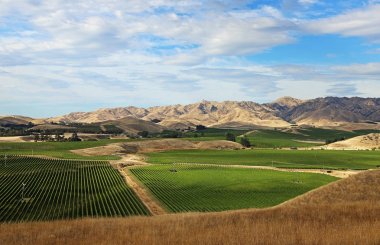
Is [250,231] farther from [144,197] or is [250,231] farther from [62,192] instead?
[62,192]

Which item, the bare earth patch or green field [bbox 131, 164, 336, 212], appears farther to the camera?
green field [bbox 131, 164, 336, 212]

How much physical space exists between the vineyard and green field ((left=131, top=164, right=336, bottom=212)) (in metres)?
7.37

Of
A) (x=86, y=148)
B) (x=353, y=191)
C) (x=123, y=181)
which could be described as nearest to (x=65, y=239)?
(x=353, y=191)

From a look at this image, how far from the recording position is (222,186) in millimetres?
97688

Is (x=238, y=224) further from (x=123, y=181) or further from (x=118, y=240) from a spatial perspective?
(x=123, y=181)

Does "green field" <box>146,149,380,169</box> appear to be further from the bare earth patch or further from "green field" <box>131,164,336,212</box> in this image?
the bare earth patch

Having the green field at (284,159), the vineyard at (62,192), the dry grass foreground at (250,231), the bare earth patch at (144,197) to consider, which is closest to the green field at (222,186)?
the bare earth patch at (144,197)

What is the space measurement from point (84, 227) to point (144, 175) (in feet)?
324

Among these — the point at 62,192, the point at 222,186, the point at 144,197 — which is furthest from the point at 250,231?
the point at 222,186

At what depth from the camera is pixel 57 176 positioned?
112 metres

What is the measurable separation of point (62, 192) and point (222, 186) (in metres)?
36.0

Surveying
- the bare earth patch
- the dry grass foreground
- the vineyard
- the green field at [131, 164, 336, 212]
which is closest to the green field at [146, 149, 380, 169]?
the green field at [131, 164, 336, 212]

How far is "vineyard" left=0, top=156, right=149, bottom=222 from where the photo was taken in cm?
6556

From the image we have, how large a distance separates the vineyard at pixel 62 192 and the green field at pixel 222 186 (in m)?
7.37
